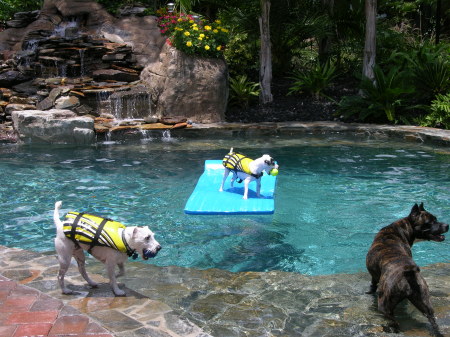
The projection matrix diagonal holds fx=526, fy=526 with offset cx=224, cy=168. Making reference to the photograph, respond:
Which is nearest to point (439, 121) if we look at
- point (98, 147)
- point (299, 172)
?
point (299, 172)

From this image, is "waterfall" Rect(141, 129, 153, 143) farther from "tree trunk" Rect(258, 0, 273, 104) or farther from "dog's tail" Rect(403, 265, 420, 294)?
"dog's tail" Rect(403, 265, 420, 294)

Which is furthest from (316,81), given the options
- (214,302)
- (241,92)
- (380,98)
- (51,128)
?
(214,302)

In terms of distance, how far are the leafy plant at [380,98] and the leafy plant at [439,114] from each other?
735mm

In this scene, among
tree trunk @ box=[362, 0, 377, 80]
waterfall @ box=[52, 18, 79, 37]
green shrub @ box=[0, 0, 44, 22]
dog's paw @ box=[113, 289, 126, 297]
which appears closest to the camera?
dog's paw @ box=[113, 289, 126, 297]

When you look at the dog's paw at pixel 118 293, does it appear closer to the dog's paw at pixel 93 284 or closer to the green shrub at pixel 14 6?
the dog's paw at pixel 93 284

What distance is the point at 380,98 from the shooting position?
14406 millimetres

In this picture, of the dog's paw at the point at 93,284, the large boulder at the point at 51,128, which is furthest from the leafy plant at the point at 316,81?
the dog's paw at the point at 93,284

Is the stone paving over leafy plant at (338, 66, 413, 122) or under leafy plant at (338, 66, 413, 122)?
under

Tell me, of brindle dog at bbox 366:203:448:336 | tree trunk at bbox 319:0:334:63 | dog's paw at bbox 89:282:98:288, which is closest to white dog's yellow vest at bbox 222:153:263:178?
brindle dog at bbox 366:203:448:336

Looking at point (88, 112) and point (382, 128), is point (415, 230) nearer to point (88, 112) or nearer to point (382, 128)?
point (382, 128)

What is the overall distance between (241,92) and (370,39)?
408 cm

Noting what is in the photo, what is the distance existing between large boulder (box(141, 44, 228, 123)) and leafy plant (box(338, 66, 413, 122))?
3.72 meters

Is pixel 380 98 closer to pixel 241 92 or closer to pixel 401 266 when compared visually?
pixel 241 92

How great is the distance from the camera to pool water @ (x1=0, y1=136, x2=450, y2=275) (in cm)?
678
